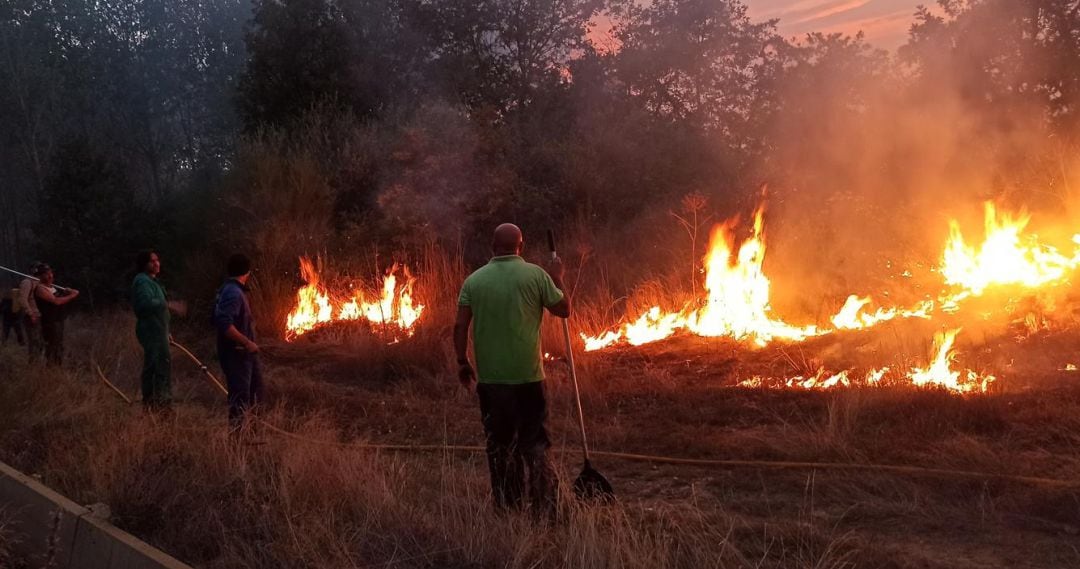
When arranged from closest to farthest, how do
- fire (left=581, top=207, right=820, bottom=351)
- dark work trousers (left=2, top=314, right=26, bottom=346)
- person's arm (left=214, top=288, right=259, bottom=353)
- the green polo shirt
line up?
the green polo shirt, person's arm (left=214, top=288, right=259, bottom=353), fire (left=581, top=207, right=820, bottom=351), dark work trousers (left=2, top=314, right=26, bottom=346)

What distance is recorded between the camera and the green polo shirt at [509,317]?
5332mm

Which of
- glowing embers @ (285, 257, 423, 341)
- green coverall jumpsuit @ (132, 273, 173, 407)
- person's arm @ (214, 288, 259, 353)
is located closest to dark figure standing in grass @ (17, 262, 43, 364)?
glowing embers @ (285, 257, 423, 341)

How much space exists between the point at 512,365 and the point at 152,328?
4933 mm

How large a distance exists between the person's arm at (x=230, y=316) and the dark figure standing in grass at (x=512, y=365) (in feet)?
8.64

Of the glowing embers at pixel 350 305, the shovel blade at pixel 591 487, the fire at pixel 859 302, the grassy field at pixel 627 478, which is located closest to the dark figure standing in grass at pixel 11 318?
the glowing embers at pixel 350 305

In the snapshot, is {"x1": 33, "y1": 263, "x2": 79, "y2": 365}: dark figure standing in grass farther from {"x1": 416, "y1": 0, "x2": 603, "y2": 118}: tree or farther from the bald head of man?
{"x1": 416, "y1": 0, "x2": 603, "y2": 118}: tree

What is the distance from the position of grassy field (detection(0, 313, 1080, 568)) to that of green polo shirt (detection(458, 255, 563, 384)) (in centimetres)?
77

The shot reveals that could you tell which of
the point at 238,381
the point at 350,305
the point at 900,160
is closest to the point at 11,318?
the point at 350,305

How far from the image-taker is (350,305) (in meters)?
15.8

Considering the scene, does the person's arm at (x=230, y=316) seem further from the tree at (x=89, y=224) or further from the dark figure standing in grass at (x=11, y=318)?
the tree at (x=89, y=224)

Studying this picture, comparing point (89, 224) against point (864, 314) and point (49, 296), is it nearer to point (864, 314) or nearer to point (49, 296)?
point (49, 296)

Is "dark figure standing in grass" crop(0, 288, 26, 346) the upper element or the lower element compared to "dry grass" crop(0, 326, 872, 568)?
upper

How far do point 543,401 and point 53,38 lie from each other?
48917 millimetres

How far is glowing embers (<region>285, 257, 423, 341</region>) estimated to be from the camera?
14.4 meters
